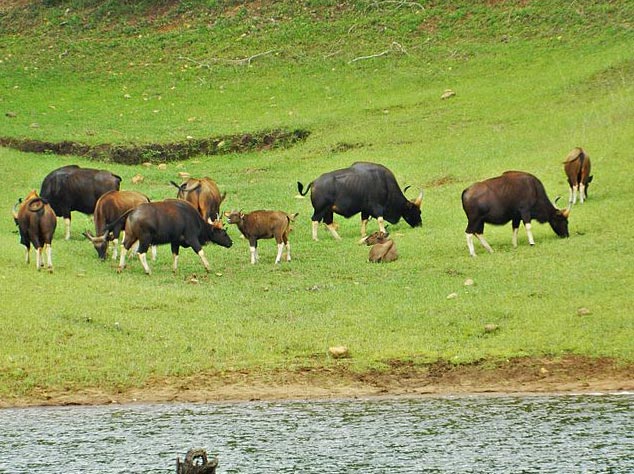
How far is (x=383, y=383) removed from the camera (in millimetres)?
16297

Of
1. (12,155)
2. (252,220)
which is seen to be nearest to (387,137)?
(12,155)

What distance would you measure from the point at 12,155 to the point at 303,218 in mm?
11195

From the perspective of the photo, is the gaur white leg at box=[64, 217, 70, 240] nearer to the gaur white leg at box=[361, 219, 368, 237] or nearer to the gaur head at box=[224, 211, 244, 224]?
the gaur head at box=[224, 211, 244, 224]

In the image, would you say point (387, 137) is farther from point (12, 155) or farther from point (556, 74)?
point (12, 155)

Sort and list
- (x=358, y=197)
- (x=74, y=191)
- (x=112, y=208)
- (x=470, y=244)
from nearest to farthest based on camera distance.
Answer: (x=470, y=244)
(x=112, y=208)
(x=358, y=197)
(x=74, y=191)

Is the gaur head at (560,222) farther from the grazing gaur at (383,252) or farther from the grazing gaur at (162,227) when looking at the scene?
the grazing gaur at (162,227)

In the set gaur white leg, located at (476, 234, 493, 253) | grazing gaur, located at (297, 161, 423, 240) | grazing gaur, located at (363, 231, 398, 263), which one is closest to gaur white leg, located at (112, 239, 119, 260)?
grazing gaur, located at (297, 161, 423, 240)

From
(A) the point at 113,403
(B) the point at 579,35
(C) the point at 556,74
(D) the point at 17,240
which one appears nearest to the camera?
(A) the point at 113,403

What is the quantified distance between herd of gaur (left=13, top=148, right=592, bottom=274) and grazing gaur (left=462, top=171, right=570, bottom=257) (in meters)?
0.02

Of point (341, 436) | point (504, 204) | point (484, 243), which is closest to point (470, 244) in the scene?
point (484, 243)

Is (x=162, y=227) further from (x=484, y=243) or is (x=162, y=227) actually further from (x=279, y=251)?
(x=484, y=243)

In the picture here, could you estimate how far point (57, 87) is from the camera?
146 feet

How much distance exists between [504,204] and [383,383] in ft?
23.7

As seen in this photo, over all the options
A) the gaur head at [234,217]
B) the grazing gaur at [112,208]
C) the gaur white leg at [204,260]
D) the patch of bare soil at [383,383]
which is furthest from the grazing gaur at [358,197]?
the patch of bare soil at [383,383]
